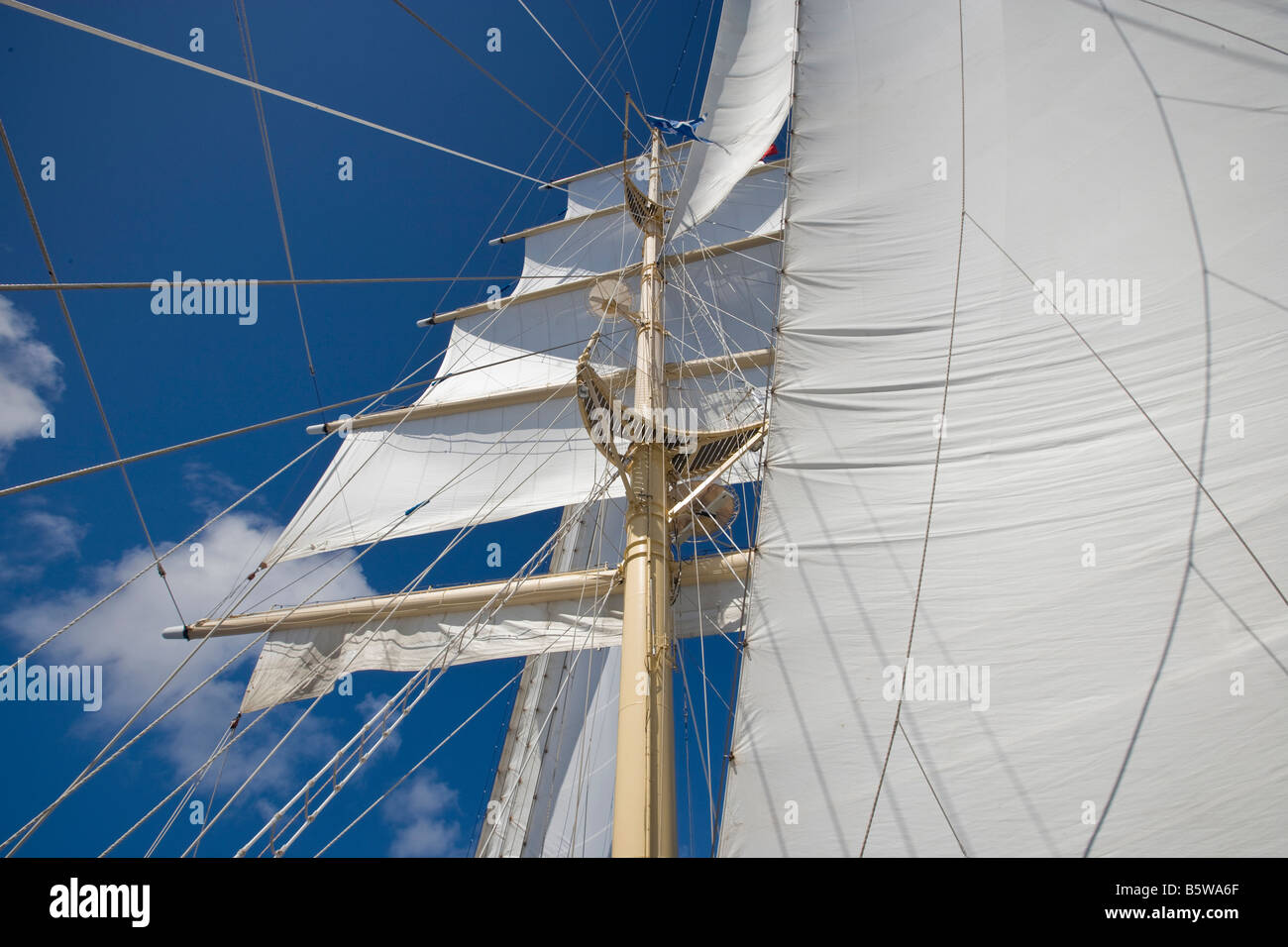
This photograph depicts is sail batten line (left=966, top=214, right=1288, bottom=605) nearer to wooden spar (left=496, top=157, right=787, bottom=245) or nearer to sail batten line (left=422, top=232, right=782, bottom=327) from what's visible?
sail batten line (left=422, top=232, right=782, bottom=327)

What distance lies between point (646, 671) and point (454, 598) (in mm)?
4780

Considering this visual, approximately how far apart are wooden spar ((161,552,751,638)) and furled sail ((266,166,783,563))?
165 cm

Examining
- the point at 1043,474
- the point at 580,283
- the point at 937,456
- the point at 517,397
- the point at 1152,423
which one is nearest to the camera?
the point at 1152,423

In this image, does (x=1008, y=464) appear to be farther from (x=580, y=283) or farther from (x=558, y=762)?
(x=580, y=283)

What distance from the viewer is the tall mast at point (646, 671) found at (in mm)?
4098

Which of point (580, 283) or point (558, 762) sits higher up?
point (580, 283)

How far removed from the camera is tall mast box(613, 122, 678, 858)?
4098 millimetres

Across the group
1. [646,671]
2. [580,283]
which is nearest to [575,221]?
[580,283]

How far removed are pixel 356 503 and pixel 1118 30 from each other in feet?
42.0

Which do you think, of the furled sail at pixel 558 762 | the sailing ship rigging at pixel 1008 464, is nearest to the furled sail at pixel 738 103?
the sailing ship rigging at pixel 1008 464

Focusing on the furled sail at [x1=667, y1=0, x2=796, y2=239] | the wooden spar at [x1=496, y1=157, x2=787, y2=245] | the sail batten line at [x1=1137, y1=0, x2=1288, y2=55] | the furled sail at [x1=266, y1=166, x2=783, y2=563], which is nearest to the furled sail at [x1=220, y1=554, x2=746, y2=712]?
the furled sail at [x1=266, y1=166, x2=783, y2=563]

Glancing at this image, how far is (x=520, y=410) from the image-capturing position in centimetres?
1373

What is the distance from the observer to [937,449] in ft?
11.1
